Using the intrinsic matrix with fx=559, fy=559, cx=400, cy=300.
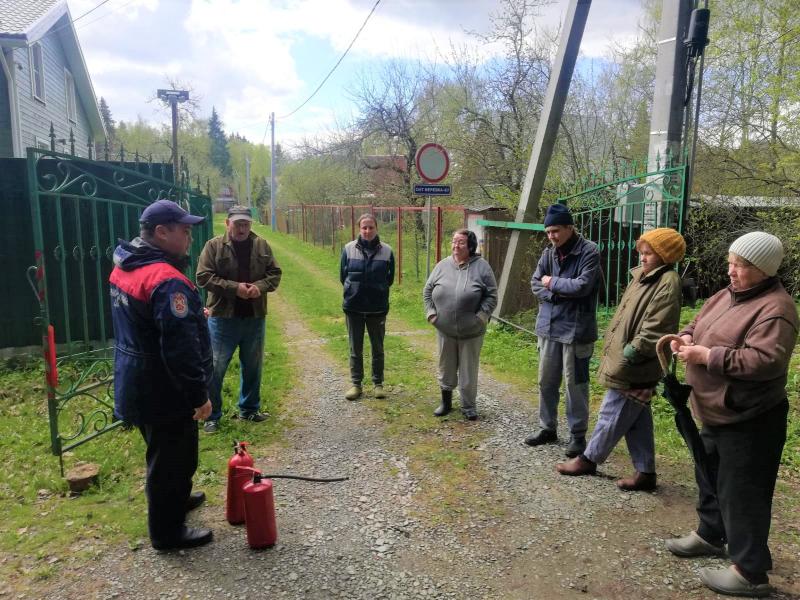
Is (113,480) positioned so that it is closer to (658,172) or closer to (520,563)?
(520,563)

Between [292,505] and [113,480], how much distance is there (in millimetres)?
1313

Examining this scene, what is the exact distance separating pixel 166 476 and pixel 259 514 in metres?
0.54

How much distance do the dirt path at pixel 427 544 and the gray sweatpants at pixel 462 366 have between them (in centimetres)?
62

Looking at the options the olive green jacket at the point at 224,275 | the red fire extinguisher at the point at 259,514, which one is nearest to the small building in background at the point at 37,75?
the olive green jacket at the point at 224,275

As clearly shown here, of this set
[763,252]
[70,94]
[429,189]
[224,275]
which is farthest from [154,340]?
[70,94]

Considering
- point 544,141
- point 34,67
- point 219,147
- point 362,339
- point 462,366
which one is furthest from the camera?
point 219,147

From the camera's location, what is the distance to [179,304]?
2.83m

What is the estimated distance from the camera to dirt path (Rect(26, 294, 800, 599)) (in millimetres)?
2729

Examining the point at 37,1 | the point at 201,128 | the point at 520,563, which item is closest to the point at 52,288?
the point at 520,563

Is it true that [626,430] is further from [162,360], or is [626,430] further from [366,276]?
[162,360]

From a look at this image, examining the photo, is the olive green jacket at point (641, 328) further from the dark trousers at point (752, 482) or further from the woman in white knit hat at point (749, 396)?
the dark trousers at point (752, 482)

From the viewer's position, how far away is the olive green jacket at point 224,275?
14.9 feet

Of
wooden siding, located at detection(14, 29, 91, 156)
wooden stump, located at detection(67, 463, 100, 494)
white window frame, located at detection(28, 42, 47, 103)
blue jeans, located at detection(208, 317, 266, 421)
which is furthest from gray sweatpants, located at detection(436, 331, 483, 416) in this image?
white window frame, located at detection(28, 42, 47, 103)

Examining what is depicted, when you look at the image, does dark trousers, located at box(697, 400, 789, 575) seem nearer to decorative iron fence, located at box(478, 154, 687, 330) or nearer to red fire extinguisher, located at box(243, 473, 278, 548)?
decorative iron fence, located at box(478, 154, 687, 330)
